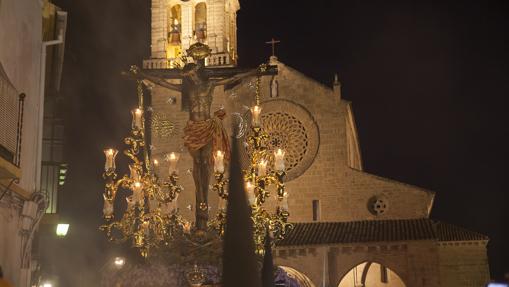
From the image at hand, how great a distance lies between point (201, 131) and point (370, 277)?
18126 mm

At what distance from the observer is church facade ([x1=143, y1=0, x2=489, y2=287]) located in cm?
2317

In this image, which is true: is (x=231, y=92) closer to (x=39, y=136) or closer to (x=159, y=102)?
(x=159, y=102)

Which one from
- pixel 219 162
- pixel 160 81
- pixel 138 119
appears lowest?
pixel 219 162

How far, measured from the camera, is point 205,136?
11.8 meters

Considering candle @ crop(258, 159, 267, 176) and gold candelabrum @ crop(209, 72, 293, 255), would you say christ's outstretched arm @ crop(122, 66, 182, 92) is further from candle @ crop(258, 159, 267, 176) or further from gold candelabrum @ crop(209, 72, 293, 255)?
candle @ crop(258, 159, 267, 176)

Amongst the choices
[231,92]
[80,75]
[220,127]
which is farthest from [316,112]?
[220,127]

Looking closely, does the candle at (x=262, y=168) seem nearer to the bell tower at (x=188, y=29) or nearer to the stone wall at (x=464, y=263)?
the stone wall at (x=464, y=263)

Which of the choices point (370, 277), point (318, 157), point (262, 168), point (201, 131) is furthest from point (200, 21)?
point (262, 168)

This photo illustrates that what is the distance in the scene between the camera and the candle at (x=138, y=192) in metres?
12.5

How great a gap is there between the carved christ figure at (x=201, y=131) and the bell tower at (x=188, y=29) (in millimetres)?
14016

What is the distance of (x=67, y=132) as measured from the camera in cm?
2045

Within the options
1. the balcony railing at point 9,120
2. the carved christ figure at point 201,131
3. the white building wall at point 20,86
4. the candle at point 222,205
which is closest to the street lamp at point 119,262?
the white building wall at point 20,86

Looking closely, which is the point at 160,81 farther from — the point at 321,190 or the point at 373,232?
the point at 321,190

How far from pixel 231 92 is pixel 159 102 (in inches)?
118
